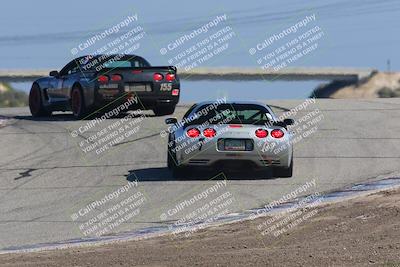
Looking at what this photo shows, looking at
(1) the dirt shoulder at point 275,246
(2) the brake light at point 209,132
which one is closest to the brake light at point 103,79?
(2) the brake light at point 209,132

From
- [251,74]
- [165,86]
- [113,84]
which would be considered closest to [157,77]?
[165,86]

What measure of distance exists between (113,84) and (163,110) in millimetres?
1918

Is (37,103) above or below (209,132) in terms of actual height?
above

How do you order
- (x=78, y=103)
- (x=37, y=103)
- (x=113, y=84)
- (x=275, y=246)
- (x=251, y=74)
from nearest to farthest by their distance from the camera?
(x=275, y=246), (x=113, y=84), (x=78, y=103), (x=37, y=103), (x=251, y=74)

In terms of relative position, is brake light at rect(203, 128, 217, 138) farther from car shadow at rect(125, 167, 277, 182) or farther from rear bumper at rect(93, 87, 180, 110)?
rear bumper at rect(93, 87, 180, 110)

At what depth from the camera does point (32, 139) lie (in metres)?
20.6

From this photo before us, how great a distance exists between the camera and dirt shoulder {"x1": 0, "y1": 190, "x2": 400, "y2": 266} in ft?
28.7

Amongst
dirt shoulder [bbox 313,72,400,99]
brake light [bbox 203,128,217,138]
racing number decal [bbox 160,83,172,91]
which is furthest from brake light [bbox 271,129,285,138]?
dirt shoulder [bbox 313,72,400,99]

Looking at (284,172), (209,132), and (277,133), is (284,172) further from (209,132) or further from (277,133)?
(209,132)

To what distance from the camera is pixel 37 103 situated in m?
24.8

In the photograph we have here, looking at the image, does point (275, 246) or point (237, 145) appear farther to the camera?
point (237, 145)

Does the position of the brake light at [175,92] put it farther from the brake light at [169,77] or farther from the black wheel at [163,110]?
the black wheel at [163,110]

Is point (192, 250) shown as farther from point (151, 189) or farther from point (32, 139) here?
point (32, 139)

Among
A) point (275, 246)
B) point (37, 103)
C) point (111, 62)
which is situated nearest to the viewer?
point (275, 246)
